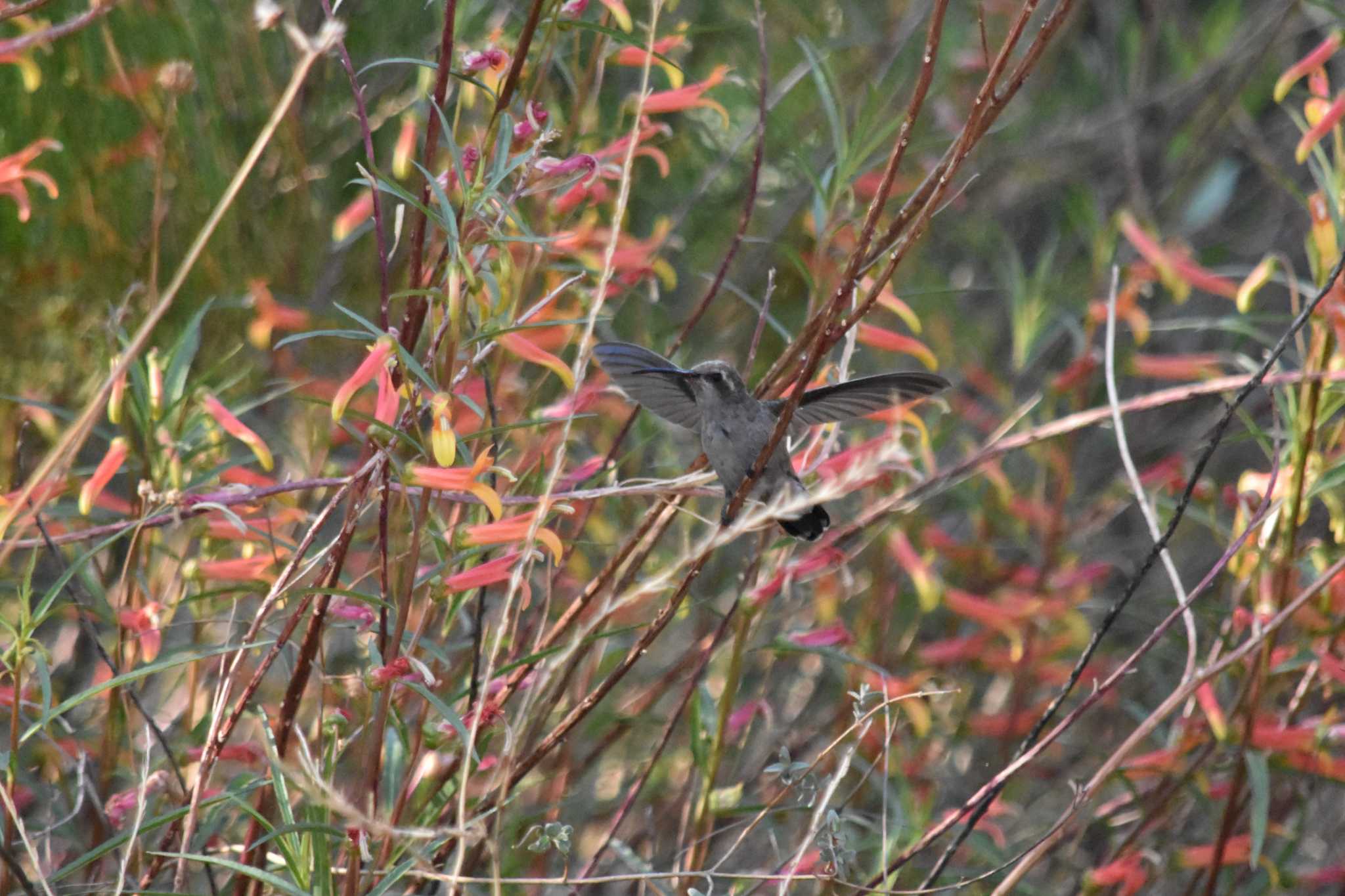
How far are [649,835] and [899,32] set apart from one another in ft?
8.50

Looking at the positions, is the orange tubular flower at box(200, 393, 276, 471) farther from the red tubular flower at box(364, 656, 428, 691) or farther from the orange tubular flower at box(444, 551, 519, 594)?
the red tubular flower at box(364, 656, 428, 691)

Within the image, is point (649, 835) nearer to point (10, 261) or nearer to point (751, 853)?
point (751, 853)

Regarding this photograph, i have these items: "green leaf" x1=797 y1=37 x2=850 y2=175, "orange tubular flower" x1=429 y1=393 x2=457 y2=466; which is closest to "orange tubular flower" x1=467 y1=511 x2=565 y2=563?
"orange tubular flower" x1=429 y1=393 x2=457 y2=466

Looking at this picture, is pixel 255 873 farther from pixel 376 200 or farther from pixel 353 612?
pixel 376 200

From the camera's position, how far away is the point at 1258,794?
218 centimetres

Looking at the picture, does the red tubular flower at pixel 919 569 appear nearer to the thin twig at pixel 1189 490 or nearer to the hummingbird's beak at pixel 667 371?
the hummingbird's beak at pixel 667 371

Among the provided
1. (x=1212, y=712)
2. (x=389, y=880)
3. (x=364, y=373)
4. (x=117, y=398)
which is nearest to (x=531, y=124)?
(x=364, y=373)

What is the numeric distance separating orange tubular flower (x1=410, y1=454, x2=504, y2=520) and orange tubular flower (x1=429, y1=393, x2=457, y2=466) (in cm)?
5

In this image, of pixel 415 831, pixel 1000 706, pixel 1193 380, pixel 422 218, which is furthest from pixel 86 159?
pixel 1193 380

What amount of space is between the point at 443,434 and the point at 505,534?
0.22 metres

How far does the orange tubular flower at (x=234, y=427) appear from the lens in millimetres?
2049

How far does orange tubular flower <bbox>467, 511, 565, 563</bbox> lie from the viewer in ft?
5.31

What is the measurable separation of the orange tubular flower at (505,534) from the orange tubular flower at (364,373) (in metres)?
0.21

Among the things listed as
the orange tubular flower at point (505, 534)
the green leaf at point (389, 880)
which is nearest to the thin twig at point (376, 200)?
the orange tubular flower at point (505, 534)
